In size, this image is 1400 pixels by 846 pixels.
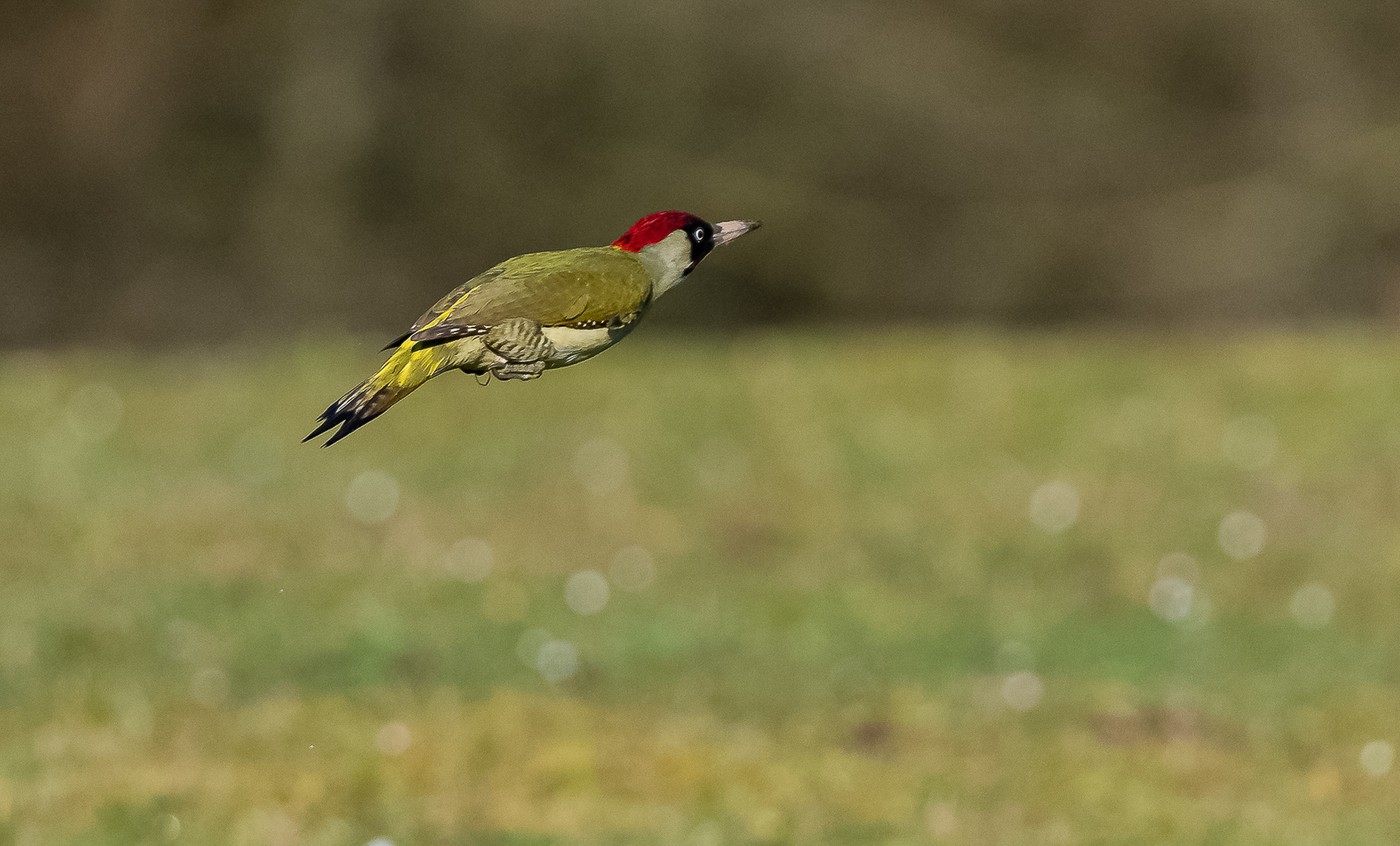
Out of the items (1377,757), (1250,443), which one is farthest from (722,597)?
(1250,443)

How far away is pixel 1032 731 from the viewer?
9.52 metres

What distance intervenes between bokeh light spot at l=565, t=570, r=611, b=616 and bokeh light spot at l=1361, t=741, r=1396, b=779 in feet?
16.8

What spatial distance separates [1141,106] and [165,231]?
592 inches

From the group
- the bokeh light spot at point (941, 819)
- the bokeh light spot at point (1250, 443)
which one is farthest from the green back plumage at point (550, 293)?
the bokeh light spot at point (1250, 443)

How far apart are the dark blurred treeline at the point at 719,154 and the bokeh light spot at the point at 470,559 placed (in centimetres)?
884

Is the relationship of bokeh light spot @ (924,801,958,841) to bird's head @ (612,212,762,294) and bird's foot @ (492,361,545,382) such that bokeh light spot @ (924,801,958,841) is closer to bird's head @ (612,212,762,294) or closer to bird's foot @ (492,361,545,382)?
bird's head @ (612,212,762,294)

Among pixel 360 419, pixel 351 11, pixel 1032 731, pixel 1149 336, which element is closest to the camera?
pixel 360 419

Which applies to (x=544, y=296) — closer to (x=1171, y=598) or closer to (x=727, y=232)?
(x=727, y=232)

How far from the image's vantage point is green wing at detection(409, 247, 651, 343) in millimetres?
844

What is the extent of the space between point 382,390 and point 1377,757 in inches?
375

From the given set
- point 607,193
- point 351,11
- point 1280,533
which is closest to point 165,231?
point 351,11

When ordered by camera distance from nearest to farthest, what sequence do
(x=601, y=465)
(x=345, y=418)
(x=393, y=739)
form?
(x=345, y=418) < (x=393, y=739) < (x=601, y=465)

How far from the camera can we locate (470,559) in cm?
1255

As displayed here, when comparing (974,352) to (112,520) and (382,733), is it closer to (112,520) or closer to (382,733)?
(112,520)
